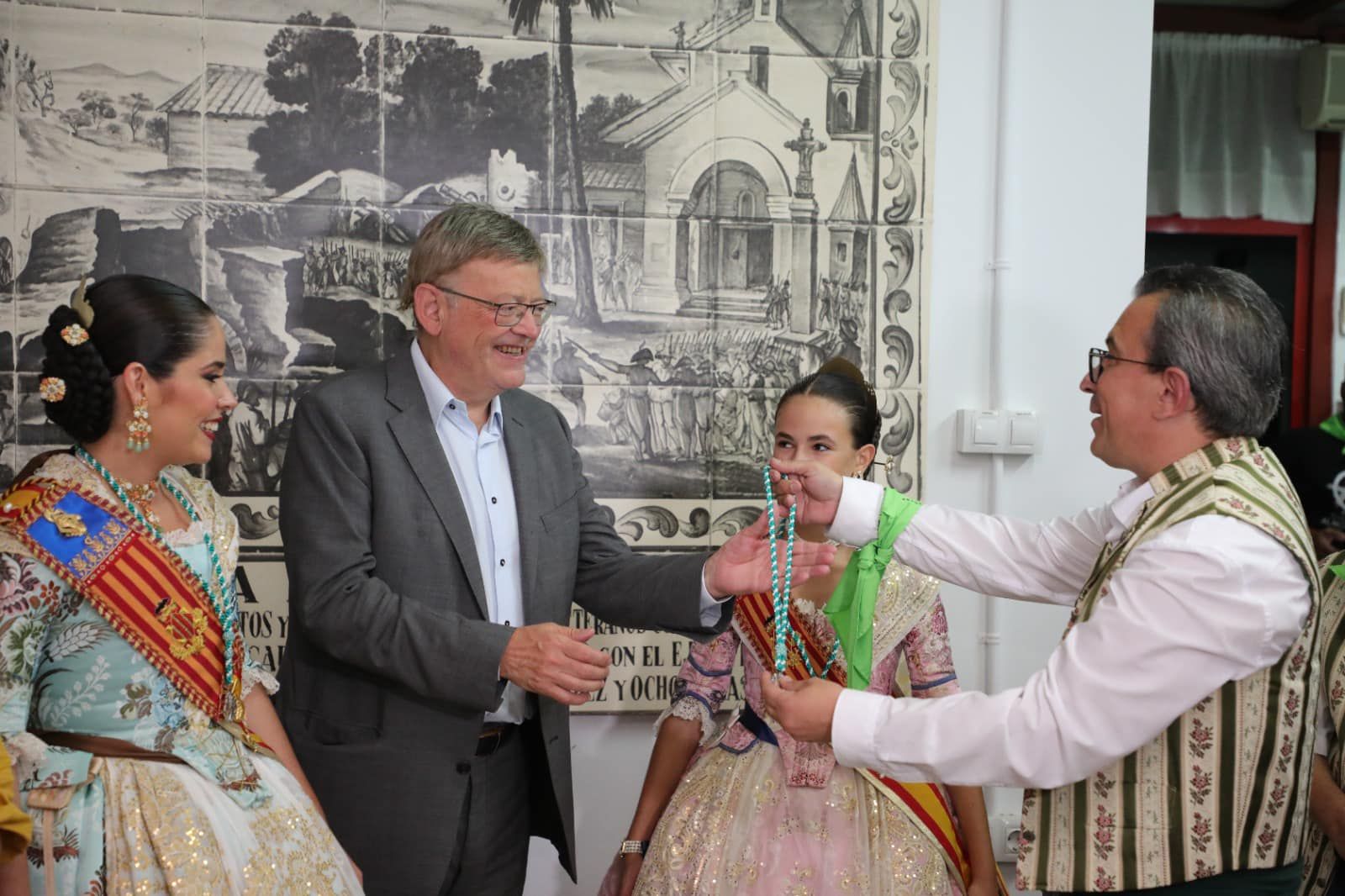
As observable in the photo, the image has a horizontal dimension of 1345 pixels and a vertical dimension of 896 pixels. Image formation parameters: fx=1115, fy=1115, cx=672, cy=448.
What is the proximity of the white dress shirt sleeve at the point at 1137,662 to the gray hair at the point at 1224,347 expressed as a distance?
0.67ft

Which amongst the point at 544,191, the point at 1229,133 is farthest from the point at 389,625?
the point at 1229,133

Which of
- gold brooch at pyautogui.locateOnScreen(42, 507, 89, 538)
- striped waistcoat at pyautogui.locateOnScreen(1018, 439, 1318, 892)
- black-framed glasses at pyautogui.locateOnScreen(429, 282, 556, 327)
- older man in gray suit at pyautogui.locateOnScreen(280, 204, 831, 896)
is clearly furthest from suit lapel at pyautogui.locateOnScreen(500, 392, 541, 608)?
striped waistcoat at pyautogui.locateOnScreen(1018, 439, 1318, 892)

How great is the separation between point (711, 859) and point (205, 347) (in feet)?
3.93

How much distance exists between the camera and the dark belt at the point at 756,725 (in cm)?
209

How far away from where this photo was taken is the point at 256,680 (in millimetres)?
1850

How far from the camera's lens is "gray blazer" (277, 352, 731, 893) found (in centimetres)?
184

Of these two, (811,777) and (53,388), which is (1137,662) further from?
(53,388)

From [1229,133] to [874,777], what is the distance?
349cm

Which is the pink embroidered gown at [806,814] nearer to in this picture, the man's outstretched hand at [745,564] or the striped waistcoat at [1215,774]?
the man's outstretched hand at [745,564]

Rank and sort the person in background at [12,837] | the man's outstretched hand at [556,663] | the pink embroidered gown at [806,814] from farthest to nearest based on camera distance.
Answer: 1. the pink embroidered gown at [806,814]
2. the man's outstretched hand at [556,663]
3. the person in background at [12,837]

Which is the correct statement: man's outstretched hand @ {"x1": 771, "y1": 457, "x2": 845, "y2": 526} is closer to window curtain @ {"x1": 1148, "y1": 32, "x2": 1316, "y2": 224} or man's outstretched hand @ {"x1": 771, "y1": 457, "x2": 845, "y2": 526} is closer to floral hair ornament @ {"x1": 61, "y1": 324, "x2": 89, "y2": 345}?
floral hair ornament @ {"x1": 61, "y1": 324, "x2": 89, "y2": 345}

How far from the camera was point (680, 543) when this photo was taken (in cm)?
269

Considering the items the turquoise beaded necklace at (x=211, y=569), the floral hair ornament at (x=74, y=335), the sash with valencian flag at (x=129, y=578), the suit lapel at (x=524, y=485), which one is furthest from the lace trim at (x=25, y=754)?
the suit lapel at (x=524, y=485)

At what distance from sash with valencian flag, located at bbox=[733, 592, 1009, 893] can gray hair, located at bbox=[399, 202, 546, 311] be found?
80cm
